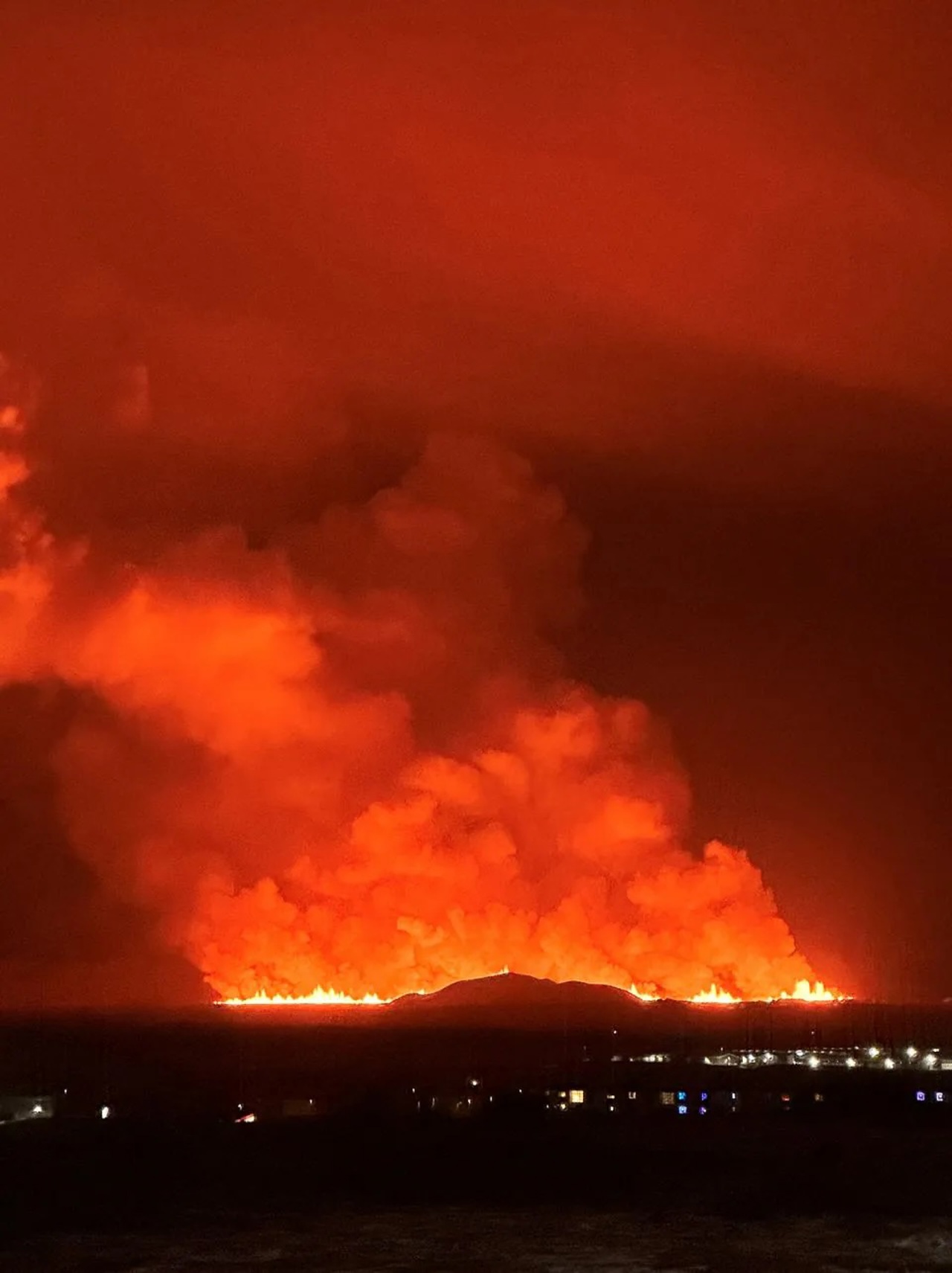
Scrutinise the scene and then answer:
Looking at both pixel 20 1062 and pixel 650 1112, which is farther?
pixel 20 1062

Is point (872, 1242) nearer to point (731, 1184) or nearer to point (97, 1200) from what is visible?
point (731, 1184)

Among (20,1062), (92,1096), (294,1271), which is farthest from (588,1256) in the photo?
(20,1062)

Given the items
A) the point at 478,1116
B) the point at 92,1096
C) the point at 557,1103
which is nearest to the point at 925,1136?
the point at 478,1116

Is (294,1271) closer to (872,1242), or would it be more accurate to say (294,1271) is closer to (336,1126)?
(872,1242)

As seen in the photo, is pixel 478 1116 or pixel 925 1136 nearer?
pixel 925 1136

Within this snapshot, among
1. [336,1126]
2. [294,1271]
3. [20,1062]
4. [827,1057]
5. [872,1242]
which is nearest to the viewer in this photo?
[294,1271]

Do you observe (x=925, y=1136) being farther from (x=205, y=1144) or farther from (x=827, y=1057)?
(x=827, y=1057)

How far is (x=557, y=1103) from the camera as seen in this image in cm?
6306

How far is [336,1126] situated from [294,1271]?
71.8 feet

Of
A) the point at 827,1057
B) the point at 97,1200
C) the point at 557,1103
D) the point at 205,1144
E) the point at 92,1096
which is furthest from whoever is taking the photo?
the point at 827,1057

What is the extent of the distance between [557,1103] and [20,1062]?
11587 cm

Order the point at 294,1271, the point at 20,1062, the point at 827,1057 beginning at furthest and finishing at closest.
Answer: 1. the point at 20,1062
2. the point at 827,1057
3. the point at 294,1271

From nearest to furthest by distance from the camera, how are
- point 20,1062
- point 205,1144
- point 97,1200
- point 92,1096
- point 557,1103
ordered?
point 97,1200, point 205,1144, point 557,1103, point 92,1096, point 20,1062

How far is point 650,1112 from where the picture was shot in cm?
5525
